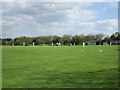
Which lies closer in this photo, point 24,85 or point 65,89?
point 65,89

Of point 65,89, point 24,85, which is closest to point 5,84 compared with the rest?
point 24,85

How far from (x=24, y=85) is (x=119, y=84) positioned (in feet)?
10.6

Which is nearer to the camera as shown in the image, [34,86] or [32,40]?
[34,86]

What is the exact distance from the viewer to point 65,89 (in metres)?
5.58

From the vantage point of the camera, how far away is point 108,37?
103938 mm

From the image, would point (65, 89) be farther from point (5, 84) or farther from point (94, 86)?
point (5, 84)

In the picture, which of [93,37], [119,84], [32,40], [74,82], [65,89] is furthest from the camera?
[93,37]

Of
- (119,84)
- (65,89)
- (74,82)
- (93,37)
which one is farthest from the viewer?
(93,37)

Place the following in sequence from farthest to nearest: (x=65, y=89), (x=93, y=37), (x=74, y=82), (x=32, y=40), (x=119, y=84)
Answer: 1. (x=93, y=37)
2. (x=32, y=40)
3. (x=74, y=82)
4. (x=119, y=84)
5. (x=65, y=89)

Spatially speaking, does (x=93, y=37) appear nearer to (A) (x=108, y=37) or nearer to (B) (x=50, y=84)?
(A) (x=108, y=37)

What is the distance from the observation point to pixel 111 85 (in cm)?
591

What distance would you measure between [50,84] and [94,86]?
152 centimetres

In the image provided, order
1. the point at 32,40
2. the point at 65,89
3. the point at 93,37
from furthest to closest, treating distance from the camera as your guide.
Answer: the point at 93,37, the point at 32,40, the point at 65,89

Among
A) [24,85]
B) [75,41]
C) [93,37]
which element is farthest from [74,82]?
[93,37]
